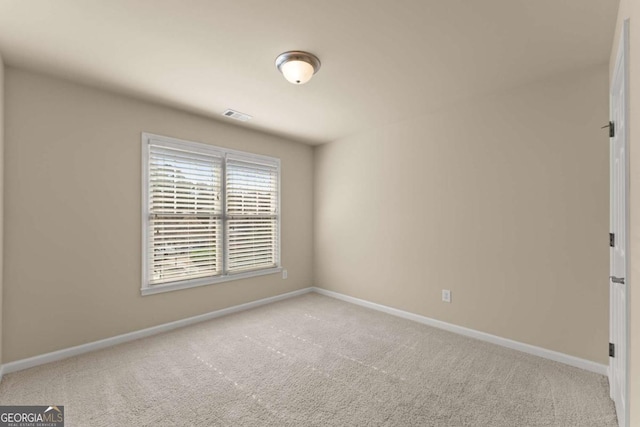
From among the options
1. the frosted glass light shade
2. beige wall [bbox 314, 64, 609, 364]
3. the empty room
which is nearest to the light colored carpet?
the empty room

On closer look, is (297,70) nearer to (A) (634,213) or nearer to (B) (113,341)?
(A) (634,213)

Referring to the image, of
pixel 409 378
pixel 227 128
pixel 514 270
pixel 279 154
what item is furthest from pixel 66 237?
pixel 514 270

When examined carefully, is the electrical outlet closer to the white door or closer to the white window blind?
the white door

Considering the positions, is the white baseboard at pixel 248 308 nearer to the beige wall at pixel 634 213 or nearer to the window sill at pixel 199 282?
the window sill at pixel 199 282

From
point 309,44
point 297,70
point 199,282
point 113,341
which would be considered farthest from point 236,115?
point 113,341

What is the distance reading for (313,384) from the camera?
2.25 metres

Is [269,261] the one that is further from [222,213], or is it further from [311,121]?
[311,121]

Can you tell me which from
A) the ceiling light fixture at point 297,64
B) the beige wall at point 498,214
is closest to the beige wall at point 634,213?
the beige wall at point 498,214

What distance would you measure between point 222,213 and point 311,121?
1.67 metres

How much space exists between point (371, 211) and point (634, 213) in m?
2.85

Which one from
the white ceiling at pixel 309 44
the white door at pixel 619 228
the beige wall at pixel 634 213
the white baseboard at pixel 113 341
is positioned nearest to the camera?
the beige wall at pixel 634 213

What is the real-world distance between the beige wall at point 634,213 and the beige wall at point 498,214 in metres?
1.19

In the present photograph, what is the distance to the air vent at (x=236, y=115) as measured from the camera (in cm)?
346

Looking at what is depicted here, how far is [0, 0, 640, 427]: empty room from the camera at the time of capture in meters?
1.88
